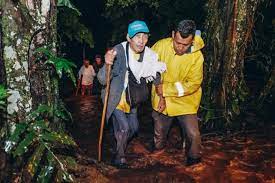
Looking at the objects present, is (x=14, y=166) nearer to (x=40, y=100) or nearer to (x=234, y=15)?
(x=40, y=100)

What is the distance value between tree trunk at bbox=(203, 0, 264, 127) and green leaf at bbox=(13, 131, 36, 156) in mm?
4825

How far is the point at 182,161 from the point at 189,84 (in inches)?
49.2

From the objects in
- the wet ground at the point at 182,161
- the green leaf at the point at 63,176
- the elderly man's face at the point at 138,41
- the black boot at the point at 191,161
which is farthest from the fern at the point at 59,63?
the black boot at the point at 191,161

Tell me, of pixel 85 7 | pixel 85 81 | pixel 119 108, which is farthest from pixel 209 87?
pixel 85 7

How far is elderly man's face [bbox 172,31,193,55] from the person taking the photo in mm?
5773

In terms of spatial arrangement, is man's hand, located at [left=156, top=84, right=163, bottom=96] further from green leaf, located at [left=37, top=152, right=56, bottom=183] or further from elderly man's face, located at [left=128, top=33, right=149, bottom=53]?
green leaf, located at [left=37, top=152, right=56, bottom=183]

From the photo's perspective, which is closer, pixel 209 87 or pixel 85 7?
pixel 209 87

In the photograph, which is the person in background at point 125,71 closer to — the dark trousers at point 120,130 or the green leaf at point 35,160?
the dark trousers at point 120,130

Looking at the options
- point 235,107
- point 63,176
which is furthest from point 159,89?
point 63,176

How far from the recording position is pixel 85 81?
1498 cm

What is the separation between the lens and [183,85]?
6117 millimetres

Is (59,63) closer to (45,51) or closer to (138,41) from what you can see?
(45,51)

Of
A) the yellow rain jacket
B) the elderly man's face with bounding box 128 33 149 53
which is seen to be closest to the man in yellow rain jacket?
the yellow rain jacket

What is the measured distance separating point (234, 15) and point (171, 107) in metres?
2.38
